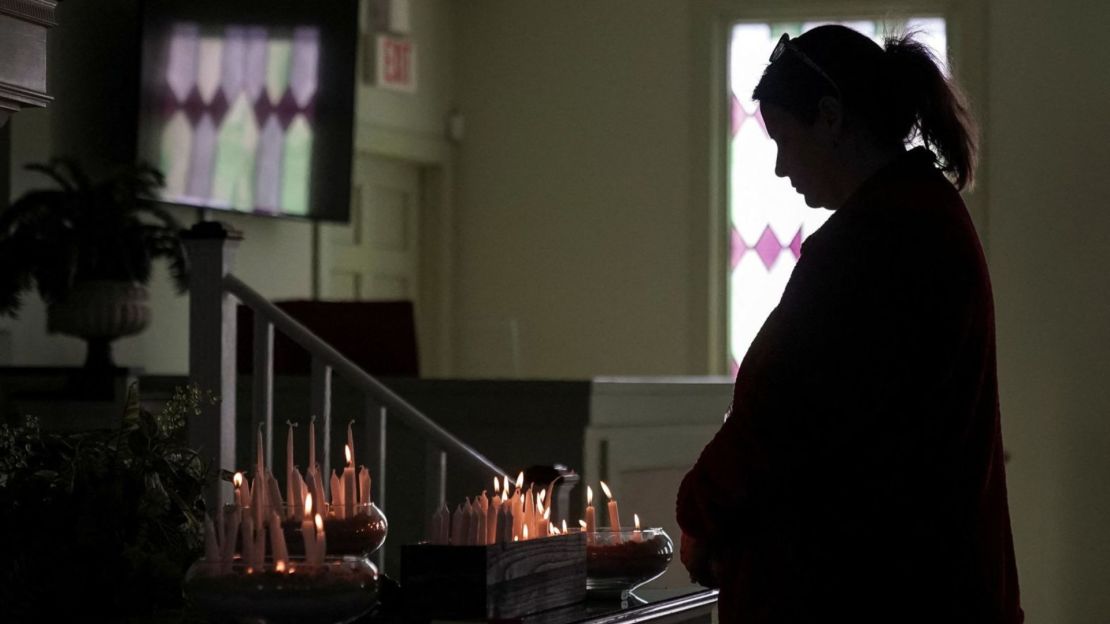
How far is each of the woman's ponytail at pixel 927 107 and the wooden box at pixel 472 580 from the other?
62 centimetres

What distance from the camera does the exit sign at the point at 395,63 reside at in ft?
21.0

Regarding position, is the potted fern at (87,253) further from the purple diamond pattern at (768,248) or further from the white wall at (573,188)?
the purple diamond pattern at (768,248)

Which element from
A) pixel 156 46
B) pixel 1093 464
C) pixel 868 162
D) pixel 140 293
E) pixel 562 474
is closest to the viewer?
pixel 868 162

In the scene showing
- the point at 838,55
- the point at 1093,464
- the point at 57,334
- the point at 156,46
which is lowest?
the point at 1093,464

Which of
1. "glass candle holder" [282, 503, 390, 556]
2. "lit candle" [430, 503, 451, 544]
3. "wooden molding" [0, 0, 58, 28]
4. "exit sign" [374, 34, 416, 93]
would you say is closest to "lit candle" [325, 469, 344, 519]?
"glass candle holder" [282, 503, 390, 556]

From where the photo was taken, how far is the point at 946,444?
1.66 meters

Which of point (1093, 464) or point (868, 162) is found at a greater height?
point (868, 162)

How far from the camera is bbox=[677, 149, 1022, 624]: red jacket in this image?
165 cm


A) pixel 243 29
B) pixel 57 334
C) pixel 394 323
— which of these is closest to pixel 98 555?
pixel 394 323

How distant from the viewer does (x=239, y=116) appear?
544cm

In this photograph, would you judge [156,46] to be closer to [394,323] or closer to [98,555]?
[394,323]

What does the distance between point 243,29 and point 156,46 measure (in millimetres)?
446

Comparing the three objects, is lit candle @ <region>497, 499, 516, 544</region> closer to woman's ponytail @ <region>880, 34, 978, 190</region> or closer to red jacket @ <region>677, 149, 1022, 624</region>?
red jacket @ <region>677, 149, 1022, 624</region>

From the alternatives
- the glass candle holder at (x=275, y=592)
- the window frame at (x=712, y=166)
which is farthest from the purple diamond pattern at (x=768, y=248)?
the glass candle holder at (x=275, y=592)
